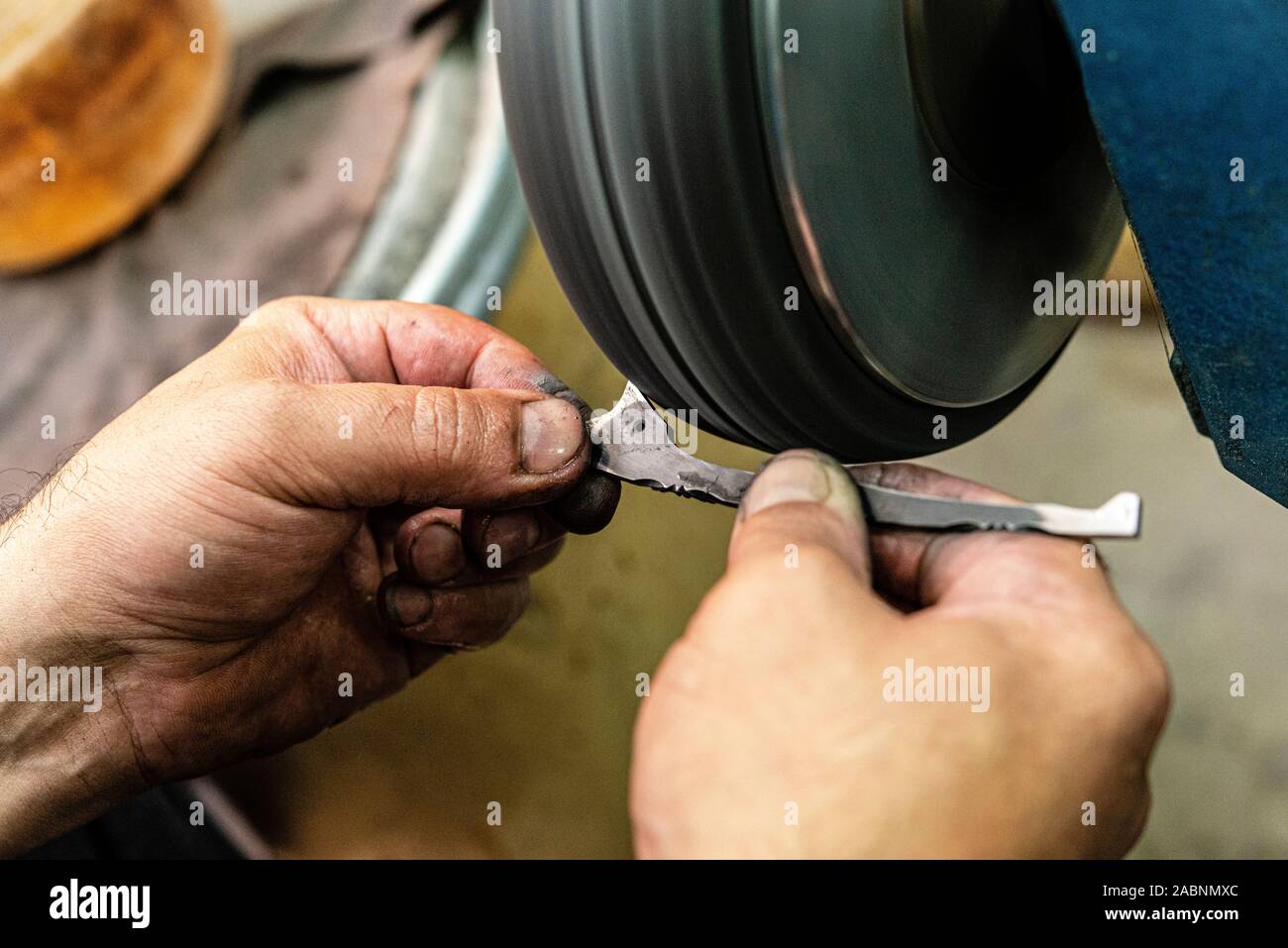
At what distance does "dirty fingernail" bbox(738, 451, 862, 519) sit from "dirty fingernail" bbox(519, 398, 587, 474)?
0.36ft

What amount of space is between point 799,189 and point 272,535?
362mm

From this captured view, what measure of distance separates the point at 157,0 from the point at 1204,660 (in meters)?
1.30

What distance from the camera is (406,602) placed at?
74 cm

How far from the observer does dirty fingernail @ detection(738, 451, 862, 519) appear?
1.63 ft

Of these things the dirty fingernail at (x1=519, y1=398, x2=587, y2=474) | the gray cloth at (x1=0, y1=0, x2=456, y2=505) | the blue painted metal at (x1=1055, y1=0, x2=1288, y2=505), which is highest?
the gray cloth at (x1=0, y1=0, x2=456, y2=505)

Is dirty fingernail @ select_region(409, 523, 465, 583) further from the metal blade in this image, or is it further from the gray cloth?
the gray cloth

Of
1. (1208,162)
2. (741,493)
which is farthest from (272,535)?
(1208,162)

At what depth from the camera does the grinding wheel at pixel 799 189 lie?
49 cm

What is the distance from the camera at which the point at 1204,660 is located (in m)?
1.10

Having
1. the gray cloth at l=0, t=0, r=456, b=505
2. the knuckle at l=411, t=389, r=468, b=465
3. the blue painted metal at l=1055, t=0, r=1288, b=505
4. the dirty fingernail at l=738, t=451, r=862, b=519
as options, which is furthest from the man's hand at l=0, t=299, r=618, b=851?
the gray cloth at l=0, t=0, r=456, b=505

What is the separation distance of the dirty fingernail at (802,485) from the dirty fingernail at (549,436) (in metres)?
0.11

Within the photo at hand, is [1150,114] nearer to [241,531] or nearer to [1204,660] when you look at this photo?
[241,531]

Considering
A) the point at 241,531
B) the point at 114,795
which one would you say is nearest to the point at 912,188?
the point at 241,531

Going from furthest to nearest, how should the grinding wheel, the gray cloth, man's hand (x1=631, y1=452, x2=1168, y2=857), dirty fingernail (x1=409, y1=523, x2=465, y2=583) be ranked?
the gray cloth
dirty fingernail (x1=409, y1=523, x2=465, y2=583)
the grinding wheel
man's hand (x1=631, y1=452, x2=1168, y2=857)
